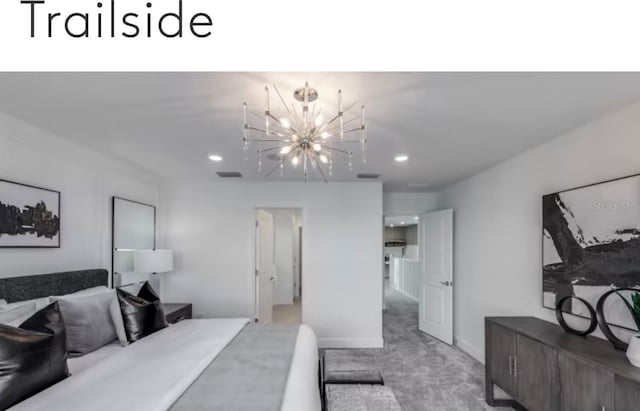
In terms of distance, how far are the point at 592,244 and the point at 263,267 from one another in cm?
436

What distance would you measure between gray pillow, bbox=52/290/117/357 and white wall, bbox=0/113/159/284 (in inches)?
20.3

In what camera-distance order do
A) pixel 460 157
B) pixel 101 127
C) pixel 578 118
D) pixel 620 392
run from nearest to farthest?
pixel 620 392
pixel 578 118
pixel 101 127
pixel 460 157

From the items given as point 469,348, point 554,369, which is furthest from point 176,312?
point 469,348

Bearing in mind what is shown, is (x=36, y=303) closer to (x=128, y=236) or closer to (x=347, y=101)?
(x=128, y=236)

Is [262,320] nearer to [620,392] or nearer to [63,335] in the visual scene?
[63,335]

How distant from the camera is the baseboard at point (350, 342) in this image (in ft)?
15.6

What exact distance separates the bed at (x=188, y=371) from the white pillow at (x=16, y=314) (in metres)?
0.30

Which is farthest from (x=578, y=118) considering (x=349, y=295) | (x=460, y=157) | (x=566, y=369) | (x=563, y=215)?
(x=349, y=295)

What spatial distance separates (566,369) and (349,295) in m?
2.97

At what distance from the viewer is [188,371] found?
190 cm

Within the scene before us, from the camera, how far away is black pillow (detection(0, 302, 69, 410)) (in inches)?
60.1
